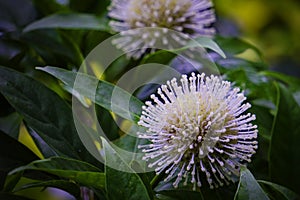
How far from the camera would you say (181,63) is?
2.16 feet

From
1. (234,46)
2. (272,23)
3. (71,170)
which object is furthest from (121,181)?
(272,23)

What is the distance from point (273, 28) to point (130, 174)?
147 centimetres

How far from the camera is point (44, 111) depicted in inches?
21.2

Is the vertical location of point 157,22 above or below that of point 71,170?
above

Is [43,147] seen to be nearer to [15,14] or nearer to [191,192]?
[191,192]

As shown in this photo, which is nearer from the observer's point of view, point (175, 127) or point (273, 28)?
point (175, 127)

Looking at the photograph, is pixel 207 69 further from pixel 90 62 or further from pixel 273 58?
pixel 273 58

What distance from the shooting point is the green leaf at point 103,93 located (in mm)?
505

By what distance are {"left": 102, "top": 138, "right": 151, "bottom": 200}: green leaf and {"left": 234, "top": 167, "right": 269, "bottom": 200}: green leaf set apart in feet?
0.26

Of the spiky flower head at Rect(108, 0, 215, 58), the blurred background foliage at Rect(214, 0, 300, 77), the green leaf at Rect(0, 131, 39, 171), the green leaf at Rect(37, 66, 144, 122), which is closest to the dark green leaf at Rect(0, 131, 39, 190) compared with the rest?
the green leaf at Rect(0, 131, 39, 171)

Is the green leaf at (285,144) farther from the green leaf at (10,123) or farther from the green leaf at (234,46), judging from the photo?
the green leaf at (10,123)

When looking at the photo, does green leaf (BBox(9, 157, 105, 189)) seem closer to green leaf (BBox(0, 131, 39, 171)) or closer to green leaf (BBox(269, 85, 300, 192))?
green leaf (BBox(0, 131, 39, 171))

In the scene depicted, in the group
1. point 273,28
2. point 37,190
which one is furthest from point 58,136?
point 273,28

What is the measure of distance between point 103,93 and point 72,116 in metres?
0.06
